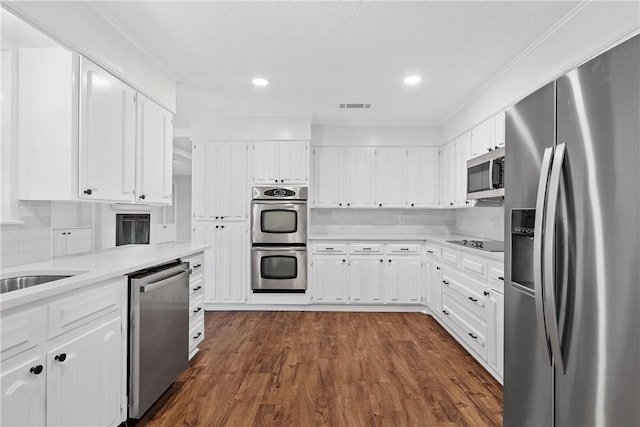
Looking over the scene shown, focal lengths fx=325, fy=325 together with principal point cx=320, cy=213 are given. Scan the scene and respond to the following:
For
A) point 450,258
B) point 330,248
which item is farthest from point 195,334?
point 450,258

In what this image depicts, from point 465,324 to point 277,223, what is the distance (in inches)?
97.1

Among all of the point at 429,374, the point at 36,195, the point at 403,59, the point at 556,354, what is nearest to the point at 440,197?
the point at 403,59

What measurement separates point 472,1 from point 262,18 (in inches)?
52.4

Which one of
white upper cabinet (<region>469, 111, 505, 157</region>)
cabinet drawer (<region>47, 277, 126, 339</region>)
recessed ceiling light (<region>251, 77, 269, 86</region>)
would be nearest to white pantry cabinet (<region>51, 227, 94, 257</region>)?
cabinet drawer (<region>47, 277, 126, 339</region>)

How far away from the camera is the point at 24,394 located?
1.21 metres

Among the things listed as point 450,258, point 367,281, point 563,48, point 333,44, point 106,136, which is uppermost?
point 333,44

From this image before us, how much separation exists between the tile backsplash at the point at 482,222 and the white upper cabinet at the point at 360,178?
129 cm

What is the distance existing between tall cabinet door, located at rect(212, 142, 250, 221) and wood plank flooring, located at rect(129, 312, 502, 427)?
1.49 meters

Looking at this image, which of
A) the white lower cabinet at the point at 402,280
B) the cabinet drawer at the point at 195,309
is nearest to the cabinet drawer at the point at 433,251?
the white lower cabinet at the point at 402,280

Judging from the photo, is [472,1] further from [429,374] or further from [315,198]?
[315,198]

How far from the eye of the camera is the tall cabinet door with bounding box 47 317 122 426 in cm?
135

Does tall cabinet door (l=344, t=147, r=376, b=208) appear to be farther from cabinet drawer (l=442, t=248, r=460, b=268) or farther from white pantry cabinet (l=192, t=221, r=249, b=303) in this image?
white pantry cabinet (l=192, t=221, r=249, b=303)

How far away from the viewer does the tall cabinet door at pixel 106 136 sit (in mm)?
1981

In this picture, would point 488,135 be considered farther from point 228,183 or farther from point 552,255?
point 228,183
